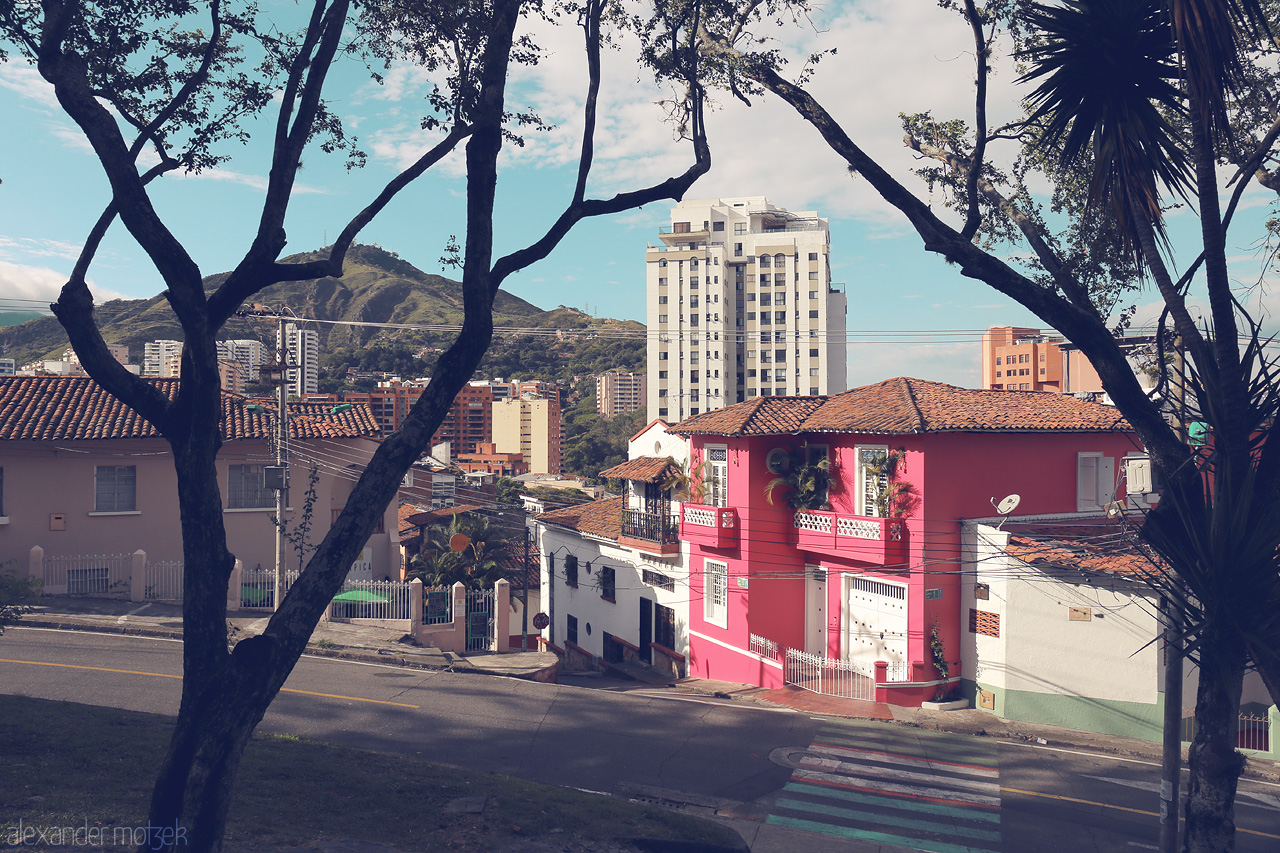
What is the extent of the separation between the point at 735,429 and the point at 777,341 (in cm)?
10885

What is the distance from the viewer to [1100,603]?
1744 cm

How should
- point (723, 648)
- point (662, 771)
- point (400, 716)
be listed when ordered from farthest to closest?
1. point (723, 648)
2. point (400, 716)
3. point (662, 771)

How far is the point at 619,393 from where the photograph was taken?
162625mm

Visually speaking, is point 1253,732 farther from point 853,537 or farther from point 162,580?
point 162,580

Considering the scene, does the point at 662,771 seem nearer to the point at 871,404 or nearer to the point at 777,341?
the point at 871,404

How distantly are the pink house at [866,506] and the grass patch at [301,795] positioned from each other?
12.3 metres

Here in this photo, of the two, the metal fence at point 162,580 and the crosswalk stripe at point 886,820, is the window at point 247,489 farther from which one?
the crosswalk stripe at point 886,820

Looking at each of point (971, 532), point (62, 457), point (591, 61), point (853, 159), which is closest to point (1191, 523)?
point (853, 159)

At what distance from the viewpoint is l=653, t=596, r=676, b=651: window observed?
27625mm

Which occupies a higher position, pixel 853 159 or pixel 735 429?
pixel 853 159

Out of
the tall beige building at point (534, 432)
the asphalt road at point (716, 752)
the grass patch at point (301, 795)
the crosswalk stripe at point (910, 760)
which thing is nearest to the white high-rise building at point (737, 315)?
the tall beige building at point (534, 432)

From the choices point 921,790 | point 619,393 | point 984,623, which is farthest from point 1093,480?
point 619,393

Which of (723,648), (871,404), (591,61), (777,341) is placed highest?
(777,341)

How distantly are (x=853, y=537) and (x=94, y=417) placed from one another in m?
23.2
